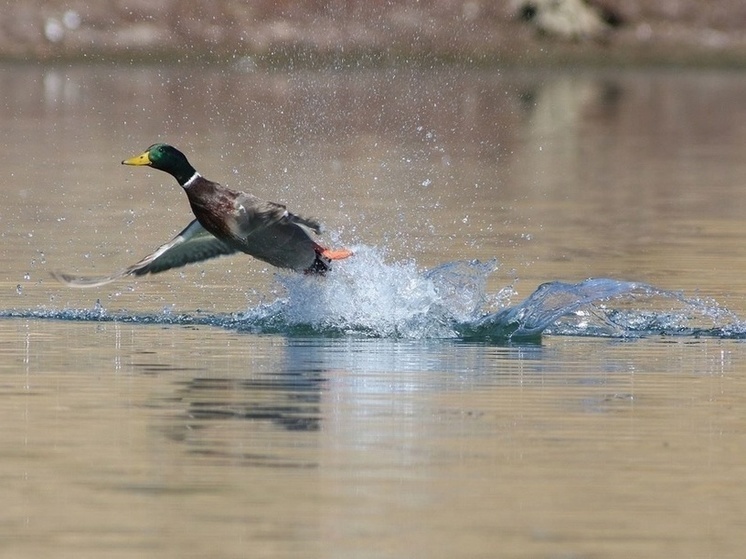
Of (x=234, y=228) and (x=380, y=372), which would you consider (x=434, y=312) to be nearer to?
(x=234, y=228)

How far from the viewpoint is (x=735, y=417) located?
9383 mm

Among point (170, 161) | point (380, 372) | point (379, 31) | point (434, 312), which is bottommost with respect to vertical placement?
point (380, 372)

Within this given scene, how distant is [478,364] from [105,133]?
58.0ft

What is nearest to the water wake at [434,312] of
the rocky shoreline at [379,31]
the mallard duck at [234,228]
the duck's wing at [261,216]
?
the mallard duck at [234,228]

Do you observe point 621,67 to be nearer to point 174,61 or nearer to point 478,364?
point 174,61

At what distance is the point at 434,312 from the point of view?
12.4 metres

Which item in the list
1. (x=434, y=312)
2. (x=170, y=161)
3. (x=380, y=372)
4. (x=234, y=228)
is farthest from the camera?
(x=170, y=161)

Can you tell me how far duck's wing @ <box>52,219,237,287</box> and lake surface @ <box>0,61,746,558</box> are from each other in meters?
0.24

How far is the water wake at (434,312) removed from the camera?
1220cm

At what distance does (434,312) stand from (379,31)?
91.5 ft

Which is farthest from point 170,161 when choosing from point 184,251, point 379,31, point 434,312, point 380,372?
point 379,31

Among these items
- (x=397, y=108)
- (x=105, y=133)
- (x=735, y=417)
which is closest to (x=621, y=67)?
(x=397, y=108)

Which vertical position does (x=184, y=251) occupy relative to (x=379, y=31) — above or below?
below

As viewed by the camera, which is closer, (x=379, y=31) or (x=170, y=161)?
(x=170, y=161)
